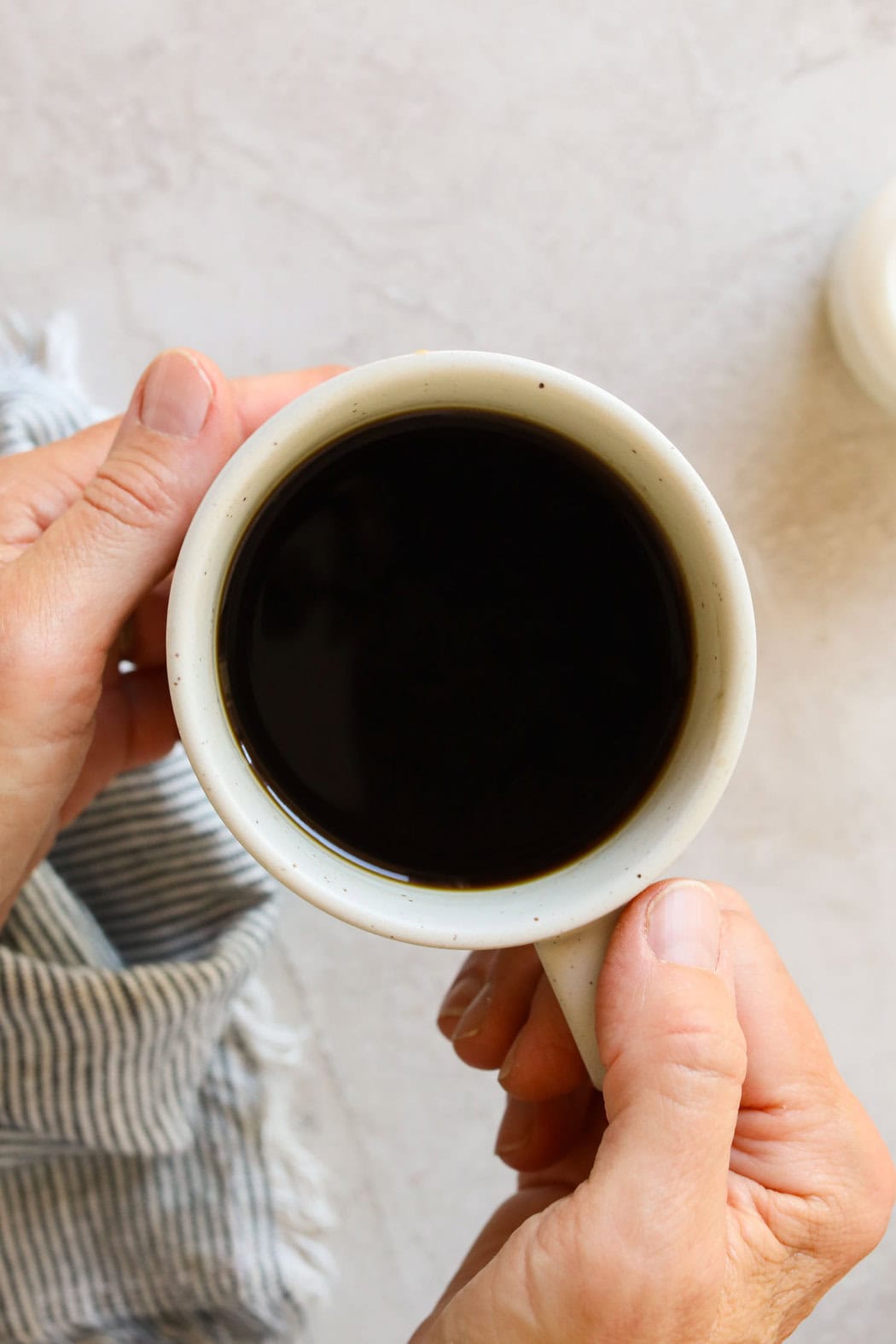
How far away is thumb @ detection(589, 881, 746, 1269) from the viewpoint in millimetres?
511

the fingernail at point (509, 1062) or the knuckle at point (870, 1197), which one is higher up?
the fingernail at point (509, 1062)

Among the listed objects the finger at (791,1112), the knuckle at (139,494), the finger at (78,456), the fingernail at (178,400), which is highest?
the fingernail at (178,400)

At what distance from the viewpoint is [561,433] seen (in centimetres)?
55

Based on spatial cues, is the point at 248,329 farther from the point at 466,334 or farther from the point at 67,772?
the point at 67,772

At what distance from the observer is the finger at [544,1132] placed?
2.37 feet

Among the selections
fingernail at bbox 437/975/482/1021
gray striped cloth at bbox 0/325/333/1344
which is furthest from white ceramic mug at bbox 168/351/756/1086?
gray striped cloth at bbox 0/325/333/1344

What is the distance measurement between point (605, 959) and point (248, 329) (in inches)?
23.2

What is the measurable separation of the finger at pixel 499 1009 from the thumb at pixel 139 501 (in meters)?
0.36

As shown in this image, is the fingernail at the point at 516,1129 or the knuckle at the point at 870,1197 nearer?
the knuckle at the point at 870,1197

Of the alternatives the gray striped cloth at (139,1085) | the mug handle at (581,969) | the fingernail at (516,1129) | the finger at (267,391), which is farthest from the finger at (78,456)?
the fingernail at (516,1129)

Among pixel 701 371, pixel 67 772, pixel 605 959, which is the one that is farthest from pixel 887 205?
pixel 67 772

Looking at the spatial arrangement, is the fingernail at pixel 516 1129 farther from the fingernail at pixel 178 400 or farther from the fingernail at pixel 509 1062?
the fingernail at pixel 178 400

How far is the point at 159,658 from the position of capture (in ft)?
2.66

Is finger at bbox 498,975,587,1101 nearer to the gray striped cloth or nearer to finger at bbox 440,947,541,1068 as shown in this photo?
finger at bbox 440,947,541,1068
